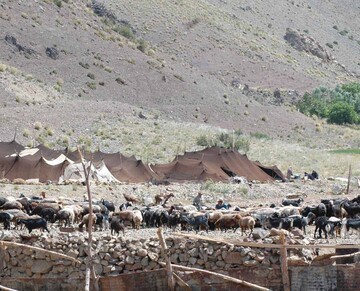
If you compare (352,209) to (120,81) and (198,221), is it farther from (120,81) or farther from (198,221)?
(120,81)

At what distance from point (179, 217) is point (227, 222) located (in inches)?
79.2

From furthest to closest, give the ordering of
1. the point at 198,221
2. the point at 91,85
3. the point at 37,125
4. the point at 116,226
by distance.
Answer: the point at 91,85
the point at 37,125
the point at 198,221
the point at 116,226

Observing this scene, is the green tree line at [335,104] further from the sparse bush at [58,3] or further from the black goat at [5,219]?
the black goat at [5,219]

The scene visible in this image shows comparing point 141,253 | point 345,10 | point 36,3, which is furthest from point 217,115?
point 141,253

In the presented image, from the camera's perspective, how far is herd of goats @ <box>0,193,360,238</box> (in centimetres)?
3164

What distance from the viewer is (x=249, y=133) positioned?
8931 centimetres

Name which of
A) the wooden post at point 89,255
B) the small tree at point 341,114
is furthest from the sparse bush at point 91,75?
the wooden post at point 89,255

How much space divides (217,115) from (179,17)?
85.2ft

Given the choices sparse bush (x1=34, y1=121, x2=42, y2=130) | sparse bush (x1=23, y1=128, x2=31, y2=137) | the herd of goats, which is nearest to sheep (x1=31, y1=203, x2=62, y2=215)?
the herd of goats

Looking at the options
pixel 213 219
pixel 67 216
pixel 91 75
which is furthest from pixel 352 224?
pixel 91 75

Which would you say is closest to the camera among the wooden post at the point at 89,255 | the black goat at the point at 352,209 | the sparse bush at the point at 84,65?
the wooden post at the point at 89,255

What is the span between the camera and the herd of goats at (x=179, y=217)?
31.6m

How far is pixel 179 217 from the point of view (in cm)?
3412

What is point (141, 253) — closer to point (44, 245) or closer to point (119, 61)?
point (44, 245)
